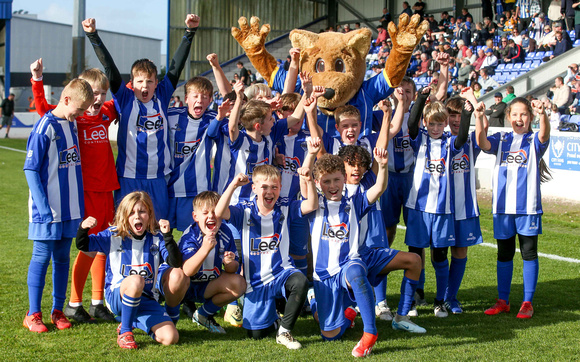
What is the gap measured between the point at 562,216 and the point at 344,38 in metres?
5.10

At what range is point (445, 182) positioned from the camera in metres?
4.76

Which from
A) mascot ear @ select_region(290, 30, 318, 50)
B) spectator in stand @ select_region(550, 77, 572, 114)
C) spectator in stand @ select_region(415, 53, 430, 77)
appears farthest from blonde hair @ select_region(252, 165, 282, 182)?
spectator in stand @ select_region(415, 53, 430, 77)

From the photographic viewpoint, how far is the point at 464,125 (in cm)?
464

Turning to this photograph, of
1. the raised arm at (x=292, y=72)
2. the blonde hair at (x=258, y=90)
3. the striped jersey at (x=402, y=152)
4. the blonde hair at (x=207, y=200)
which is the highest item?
the raised arm at (x=292, y=72)

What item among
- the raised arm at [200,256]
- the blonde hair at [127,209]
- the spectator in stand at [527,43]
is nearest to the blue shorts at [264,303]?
the raised arm at [200,256]

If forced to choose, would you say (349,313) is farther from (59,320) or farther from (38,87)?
(38,87)

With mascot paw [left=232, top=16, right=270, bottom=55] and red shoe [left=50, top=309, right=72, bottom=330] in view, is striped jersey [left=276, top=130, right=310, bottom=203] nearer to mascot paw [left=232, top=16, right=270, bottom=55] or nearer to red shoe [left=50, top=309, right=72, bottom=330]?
mascot paw [left=232, top=16, right=270, bottom=55]

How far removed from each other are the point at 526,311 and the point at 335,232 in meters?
1.69

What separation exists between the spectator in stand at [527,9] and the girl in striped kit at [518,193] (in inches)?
590

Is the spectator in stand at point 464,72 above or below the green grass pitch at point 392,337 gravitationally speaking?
above

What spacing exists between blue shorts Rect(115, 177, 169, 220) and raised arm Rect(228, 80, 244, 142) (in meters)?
0.66

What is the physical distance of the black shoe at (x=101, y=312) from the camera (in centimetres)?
450

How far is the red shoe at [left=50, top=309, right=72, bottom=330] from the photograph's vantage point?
4.26 metres

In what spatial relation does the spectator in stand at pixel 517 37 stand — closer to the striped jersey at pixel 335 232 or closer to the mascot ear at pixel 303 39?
the mascot ear at pixel 303 39
